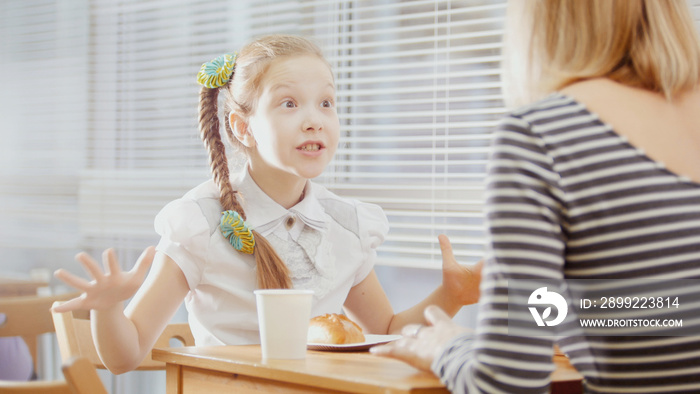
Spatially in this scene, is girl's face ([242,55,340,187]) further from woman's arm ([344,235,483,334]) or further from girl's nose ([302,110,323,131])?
woman's arm ([344,235,483,334])

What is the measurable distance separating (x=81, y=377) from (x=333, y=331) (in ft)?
1.26

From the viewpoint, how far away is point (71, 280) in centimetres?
103

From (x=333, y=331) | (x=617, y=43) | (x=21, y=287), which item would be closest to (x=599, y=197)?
(x=617, y=43)

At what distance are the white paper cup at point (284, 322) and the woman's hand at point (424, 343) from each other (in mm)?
191

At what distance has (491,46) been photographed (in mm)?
2061

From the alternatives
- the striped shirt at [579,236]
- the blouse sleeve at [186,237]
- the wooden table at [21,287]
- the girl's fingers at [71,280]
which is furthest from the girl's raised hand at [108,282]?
the wooden table at [21,287]

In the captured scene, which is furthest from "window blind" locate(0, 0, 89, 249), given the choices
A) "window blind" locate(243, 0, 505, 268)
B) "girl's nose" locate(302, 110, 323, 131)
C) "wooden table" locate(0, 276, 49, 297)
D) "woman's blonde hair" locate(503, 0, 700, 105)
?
"woman's blonde hair" locate(503, 0, 700, 105)

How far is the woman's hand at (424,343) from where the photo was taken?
34.1 inches

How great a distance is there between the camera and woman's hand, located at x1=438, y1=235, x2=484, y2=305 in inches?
54.1

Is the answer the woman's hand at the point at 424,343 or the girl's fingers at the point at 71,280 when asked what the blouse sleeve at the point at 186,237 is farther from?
the woman's hand at the point at 424,343

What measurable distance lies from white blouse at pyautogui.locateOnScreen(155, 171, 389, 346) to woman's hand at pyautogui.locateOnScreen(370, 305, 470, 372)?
56cm

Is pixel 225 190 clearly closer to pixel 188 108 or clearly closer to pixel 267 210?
pixel 267 210

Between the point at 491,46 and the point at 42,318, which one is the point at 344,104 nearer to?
the point at 491,46

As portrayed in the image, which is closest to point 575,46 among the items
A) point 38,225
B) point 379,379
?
point 379,379
